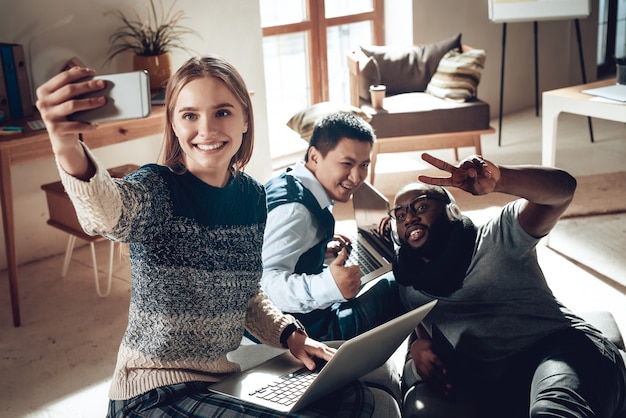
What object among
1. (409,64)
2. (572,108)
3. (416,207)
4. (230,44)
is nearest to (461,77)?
(409,64)

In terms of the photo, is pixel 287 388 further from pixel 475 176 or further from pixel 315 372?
pixel 475 176

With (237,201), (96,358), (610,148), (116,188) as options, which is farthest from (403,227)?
(610,148)

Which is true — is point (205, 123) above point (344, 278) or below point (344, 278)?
above

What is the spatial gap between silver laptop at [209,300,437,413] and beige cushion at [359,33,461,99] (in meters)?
3.34

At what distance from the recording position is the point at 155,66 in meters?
3.57

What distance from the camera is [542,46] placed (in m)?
6.08

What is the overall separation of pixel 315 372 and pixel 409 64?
3.48 meters

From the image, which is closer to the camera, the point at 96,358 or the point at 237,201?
the point at 237,201

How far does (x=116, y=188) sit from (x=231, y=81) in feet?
1.14

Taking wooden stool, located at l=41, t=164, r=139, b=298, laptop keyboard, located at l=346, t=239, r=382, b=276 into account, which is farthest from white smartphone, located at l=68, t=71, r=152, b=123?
wooden stool, located at l=41, t=164, r=139, b=298

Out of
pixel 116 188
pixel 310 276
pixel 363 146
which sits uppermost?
pixel 116 188

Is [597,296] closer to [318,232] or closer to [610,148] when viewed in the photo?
[318,232]

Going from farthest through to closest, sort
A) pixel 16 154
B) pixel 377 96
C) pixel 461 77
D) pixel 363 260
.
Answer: pixel 461 77, pixel 377 96, pixel 16 154, pixel 363 260

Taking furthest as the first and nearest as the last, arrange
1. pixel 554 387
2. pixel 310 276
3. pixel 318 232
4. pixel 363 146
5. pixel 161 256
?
1. pixel 363 146
2. pixel 318 232
3. pixel 310 276
4. pixel 554 387
5. pixel 161 256
